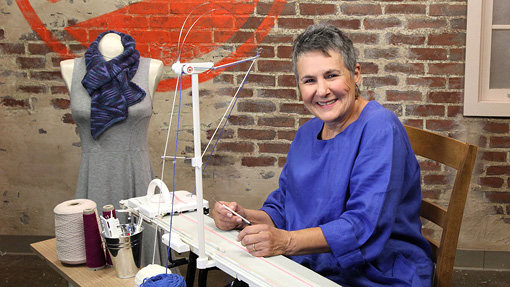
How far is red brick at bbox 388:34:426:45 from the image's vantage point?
308cm

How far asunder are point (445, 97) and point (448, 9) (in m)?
0.49

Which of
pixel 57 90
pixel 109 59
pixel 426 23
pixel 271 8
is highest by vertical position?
pixel 271 8

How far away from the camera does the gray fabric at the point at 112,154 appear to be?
2303mm

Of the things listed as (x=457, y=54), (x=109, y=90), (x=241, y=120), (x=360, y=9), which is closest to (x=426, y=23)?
(x=457, y=54)

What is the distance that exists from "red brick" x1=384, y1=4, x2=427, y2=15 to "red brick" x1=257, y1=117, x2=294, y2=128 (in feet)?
2.74

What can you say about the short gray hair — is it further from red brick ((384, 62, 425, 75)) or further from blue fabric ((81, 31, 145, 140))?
red brick ((384, 62, 425, 75))

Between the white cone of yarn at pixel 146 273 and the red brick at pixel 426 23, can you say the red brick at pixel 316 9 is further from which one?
the white cone of yarn at pixel 146 273

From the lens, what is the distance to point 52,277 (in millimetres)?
3186

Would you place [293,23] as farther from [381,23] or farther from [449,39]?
[449,39]

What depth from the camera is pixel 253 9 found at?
3.13 m

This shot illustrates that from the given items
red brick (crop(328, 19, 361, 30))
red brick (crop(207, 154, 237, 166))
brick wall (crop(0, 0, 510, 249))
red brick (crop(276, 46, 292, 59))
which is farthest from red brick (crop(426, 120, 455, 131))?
red brick (crop(207, 154, 237, 166))

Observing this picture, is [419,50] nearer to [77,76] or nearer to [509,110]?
[509,110]

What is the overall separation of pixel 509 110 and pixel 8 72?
9.85ft

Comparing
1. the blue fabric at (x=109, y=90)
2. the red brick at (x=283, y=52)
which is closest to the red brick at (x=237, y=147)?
the red brick at (x=283, y=52)
